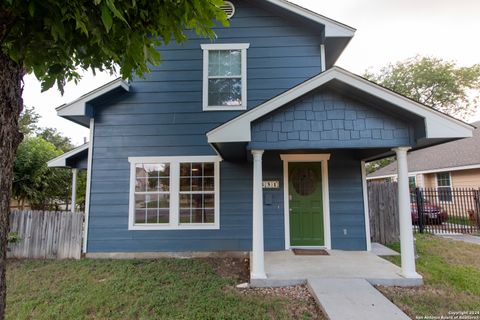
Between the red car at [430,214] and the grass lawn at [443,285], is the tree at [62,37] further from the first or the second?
the red car at [430,214]

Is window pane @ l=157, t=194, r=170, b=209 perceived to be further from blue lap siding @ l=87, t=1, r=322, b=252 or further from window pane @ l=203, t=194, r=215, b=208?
window pane @ l=203, t=194, r=215, b=208

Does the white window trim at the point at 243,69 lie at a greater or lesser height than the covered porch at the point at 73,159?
greater

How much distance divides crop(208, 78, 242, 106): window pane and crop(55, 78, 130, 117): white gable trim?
7.41ft

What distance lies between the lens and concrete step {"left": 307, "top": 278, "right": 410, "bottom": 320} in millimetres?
3340

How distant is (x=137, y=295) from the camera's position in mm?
4203

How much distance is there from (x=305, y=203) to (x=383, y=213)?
2964 mm

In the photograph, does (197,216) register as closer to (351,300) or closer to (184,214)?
(184,214)

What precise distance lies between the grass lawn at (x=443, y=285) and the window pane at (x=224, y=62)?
5803mm

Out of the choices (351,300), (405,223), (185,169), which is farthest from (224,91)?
(351,300)

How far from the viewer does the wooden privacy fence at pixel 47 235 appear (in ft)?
20.9

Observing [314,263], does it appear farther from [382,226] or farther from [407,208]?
[382,226]

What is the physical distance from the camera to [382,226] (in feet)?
25.1

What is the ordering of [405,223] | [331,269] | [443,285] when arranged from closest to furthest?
1. [443,285]
2. [405,223]
3. [331,269]

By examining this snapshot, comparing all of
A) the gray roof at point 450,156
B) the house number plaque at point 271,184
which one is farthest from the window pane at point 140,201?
the gray roof at point 450,156
